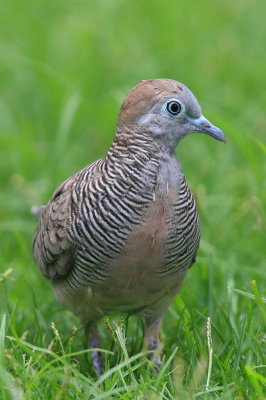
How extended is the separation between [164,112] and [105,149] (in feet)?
11.7

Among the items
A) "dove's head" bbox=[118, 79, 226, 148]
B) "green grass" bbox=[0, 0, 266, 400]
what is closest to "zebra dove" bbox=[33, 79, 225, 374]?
"dove's head" bbox=[118, 79, 226, 148]

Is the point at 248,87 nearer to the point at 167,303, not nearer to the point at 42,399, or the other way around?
the point at 167,303

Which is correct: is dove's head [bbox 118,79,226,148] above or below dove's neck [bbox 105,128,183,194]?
above

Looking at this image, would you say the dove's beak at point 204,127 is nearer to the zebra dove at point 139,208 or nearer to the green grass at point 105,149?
the zebra dove at point 139,208

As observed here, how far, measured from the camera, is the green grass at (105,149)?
403 cm

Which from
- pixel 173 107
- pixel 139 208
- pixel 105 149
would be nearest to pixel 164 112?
pixel 173 107

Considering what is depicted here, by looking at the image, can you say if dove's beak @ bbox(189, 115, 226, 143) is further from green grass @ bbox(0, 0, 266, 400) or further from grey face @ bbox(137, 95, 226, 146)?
green grass @ bbox(0, 0, 266, 400)

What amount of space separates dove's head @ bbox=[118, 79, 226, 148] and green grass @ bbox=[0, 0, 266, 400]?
2.59ft

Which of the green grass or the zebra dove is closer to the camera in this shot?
the green grass

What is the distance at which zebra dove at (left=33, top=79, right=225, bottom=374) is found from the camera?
13.6ft

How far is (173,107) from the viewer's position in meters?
4.14

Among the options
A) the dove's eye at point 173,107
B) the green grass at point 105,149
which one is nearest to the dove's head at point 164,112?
the dove's eye at point 173,107

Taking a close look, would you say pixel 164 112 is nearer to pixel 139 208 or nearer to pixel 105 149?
pixel 139 208

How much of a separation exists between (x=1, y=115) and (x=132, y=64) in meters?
1.60
